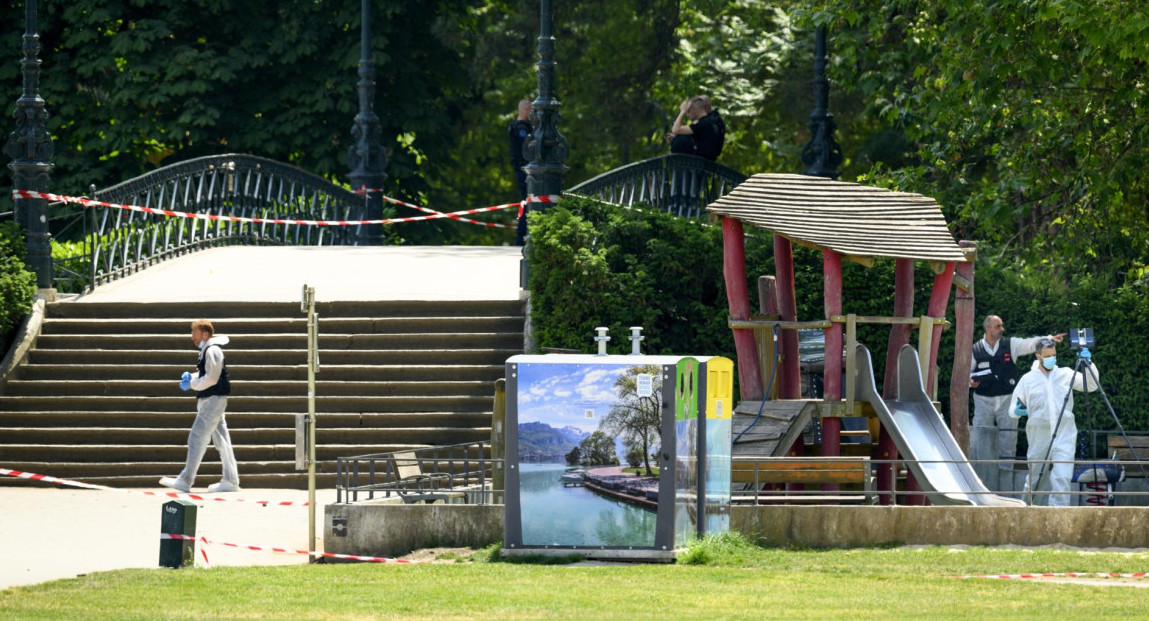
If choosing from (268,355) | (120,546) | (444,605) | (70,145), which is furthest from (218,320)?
(70,145)

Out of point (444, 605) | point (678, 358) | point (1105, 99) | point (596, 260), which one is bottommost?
point (444, 605)

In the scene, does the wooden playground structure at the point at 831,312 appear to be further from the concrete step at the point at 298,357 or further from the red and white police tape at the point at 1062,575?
the concrete step at the point at 298,357

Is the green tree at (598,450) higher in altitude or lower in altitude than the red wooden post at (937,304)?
lower

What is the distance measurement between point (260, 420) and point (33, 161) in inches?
192

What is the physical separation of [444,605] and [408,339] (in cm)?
1037

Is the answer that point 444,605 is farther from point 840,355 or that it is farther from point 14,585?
point 840,355

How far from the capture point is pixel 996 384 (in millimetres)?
20938

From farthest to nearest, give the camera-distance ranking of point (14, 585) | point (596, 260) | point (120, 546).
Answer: point (596, 260) < point (120, 546) < point (14, 585)

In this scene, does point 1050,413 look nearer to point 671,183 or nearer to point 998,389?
point 998,389

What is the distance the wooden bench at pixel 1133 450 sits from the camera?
1933cm

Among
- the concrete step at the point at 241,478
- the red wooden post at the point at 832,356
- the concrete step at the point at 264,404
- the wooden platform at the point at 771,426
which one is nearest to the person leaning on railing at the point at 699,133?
the concrete step at the point at 264,404

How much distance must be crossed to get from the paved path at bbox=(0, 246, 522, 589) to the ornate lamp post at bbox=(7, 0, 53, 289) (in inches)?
27.7

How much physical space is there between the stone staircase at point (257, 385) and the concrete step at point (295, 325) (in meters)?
0.01

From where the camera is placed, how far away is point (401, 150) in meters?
38.4
